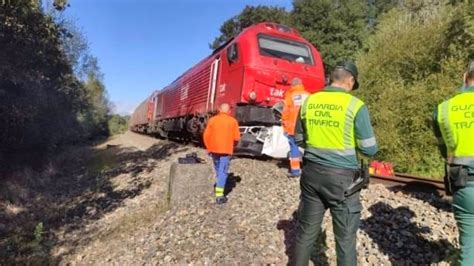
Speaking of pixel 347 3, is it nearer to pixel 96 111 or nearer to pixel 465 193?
pixel 96 111

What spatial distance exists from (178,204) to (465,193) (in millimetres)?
5116

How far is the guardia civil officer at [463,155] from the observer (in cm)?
311

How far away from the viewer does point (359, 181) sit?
3.58 metres

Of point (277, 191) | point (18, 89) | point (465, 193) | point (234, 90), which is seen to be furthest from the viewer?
point (18, 89)

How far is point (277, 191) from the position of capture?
7137 mm

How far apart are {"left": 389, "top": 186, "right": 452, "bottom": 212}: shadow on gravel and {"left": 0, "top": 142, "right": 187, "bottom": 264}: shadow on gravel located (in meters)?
5.19

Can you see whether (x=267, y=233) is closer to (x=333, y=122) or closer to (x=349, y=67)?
(x=333, y=122)

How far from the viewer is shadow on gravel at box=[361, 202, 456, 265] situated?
457 centimetres

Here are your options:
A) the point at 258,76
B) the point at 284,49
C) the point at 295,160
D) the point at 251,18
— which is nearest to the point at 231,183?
the point at 295,160

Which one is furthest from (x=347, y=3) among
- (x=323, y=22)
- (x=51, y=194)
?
(x=51, y=194)

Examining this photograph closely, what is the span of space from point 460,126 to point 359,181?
0.85m

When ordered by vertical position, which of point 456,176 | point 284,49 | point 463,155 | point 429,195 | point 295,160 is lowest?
point 429,195

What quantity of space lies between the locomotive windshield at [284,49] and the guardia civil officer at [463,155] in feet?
25.3

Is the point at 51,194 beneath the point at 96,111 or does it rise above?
beneath
